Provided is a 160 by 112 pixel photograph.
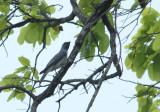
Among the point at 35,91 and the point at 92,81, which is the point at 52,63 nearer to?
the point at 35,91

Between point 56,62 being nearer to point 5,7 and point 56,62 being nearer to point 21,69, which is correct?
point 21,69

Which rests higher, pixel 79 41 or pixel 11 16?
pixel 11 16

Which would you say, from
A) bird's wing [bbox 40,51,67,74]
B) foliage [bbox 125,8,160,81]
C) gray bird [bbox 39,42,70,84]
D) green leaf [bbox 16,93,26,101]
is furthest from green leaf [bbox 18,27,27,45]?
bird's wing [bbox 40,51,67,74]

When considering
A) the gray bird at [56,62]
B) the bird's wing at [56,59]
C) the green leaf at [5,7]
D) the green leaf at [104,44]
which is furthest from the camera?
the bird's wing at [56,59]

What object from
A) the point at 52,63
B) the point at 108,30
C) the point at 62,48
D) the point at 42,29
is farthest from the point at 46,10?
the point at 62,48

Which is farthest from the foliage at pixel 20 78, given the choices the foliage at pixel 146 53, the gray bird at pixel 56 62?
the gray bird at pixel 56 62

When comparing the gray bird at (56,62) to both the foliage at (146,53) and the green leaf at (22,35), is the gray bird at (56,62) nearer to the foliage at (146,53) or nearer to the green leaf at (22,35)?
the green leaf at (22,35)

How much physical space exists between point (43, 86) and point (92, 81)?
66 centimetres

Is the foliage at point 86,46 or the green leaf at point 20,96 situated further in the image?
the green leaf at point 20,96

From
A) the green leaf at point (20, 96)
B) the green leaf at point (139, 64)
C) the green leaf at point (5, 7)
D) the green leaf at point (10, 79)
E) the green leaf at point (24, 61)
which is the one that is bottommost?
the green leaf at point (20, 96)

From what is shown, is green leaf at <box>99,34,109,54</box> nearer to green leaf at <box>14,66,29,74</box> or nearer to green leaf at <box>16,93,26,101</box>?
green leaf at <box>14,66,29,74</box>

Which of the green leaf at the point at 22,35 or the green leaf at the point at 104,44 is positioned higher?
the green leaf at the point at 22,35

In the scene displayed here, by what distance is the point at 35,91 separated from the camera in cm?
432

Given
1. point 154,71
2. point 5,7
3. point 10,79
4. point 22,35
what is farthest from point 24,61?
point 154,71
